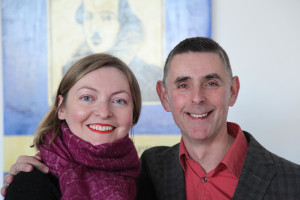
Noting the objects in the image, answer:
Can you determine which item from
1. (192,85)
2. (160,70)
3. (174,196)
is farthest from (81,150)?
(160,70)

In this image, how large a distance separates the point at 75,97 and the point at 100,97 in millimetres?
118

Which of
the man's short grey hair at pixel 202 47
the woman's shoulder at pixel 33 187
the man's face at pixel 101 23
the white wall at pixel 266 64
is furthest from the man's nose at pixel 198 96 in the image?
the man's face at pixel 101 23

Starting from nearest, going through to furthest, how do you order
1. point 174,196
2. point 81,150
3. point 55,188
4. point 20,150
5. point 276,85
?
point 55,188 → point 81,150 → point 174,196 → point 276,85 → point 20,150

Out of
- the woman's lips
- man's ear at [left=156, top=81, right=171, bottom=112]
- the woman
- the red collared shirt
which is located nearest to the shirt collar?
the red collared shirt

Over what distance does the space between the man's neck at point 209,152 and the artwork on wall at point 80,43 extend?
817mm

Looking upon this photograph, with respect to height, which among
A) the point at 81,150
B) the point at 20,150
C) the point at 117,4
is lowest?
the point at 20,150

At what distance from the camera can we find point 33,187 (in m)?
1.29

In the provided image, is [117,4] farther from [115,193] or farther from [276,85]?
[115,193]

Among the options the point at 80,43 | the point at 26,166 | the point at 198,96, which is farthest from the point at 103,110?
the point at 80,43

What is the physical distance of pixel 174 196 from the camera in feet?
5.56

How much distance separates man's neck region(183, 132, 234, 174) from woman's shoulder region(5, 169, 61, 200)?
0.77 meters

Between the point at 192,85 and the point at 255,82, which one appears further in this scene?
the point at 255,82

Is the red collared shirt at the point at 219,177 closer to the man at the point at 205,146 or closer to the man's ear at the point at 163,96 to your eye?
the man at the point at 205,146

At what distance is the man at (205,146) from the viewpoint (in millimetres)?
1622
